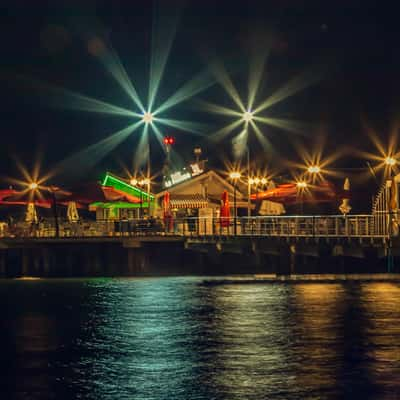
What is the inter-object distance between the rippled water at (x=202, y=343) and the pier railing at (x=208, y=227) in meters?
3.81

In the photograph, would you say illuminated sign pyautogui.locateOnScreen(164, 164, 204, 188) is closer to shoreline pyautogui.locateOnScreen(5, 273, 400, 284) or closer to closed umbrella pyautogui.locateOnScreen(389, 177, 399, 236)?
shoreline pyautogui.locateOnScreen(5, 273, 400, 284)

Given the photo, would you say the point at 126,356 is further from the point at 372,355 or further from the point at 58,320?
the point at 58,320

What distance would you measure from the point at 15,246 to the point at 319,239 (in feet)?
A: 63.6

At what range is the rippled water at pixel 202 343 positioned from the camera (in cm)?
2670

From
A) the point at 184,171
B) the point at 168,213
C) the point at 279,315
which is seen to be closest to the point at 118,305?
the point at 279,315

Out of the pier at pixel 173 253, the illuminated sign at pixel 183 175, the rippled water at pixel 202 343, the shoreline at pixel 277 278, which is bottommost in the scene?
the rippled water at pixel 202 343

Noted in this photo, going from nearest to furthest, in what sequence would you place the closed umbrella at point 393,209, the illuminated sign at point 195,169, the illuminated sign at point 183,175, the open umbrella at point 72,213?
the closed umbrella at point 393,209
the open umbrella at point 72,213
the illuminated sign at point 183,175
the illuminated sign at point 195,169

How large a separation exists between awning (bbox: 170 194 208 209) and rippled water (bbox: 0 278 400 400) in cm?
2181

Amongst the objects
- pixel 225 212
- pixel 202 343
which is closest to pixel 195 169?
pixel 225 212

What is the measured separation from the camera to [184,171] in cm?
7925

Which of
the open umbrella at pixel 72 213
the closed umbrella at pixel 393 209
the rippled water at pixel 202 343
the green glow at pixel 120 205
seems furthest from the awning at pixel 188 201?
the closed umbrella at pixel 393 209

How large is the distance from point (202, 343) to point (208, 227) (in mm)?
28695

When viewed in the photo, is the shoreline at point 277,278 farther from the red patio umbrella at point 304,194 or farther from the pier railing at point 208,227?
the red patio umbrella at point 304,194

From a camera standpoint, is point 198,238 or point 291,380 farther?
point 198,238
